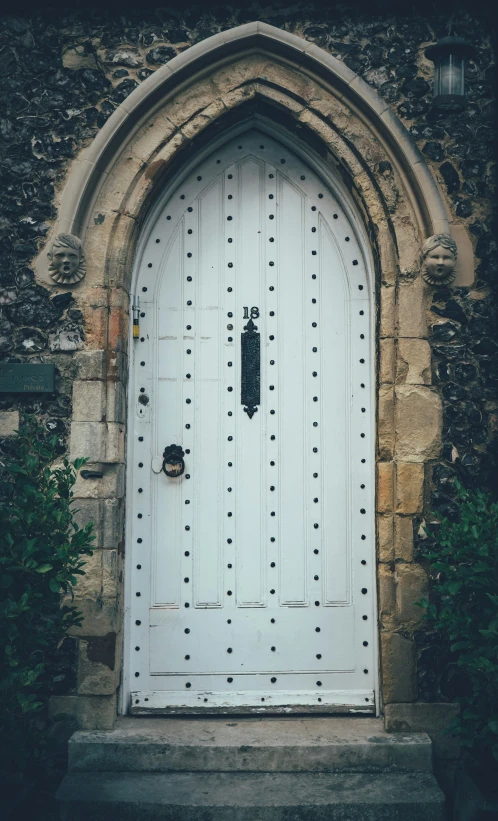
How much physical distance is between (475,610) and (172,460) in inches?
73.6

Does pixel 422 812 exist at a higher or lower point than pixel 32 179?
lower

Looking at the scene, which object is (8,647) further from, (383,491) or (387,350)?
(387,350)

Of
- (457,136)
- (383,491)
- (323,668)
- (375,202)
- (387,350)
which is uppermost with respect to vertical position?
(457,136)

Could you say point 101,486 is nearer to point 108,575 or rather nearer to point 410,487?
point 108,575

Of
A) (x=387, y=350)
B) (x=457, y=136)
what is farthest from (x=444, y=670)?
(x=457, y=136)

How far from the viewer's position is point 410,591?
15.3 feet

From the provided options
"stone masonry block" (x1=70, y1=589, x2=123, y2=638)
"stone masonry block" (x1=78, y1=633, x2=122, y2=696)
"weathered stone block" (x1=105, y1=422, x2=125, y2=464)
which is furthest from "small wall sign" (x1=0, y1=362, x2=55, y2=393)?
"stone masonry block" (x1=78, y1=633, x2=122, y2=696)

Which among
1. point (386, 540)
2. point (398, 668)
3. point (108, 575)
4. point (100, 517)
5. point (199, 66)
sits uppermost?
point (199, 66)

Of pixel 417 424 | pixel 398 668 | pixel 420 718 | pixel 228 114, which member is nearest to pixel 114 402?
pixel 417 424

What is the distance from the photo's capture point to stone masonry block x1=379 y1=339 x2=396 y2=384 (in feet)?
15.6

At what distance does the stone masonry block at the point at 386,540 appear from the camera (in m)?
4.70

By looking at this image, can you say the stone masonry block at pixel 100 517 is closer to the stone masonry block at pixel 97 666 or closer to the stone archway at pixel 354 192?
the stone archway at pixel 354 192

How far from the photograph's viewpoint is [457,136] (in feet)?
15.9

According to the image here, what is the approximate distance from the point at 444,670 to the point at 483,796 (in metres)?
0.70
